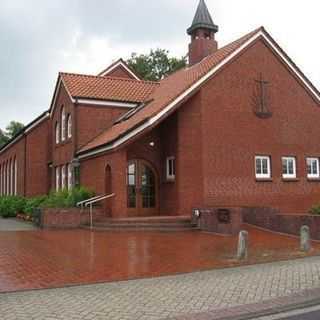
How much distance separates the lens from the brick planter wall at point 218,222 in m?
18.5

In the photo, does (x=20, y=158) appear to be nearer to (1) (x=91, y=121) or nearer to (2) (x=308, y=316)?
(1) (x=91, y=121)

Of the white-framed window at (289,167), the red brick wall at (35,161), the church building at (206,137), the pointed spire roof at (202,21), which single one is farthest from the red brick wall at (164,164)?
the red brick wall at (35,161)

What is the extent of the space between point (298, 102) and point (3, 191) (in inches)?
1192

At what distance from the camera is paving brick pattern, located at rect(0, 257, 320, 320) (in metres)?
7.34

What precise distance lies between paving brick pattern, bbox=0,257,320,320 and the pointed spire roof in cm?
2262

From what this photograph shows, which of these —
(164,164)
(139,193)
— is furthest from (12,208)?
(164,164)

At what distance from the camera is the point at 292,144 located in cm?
2542

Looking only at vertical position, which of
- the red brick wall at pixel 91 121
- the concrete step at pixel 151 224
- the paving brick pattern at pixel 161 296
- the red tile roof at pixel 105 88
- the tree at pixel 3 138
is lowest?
the paving brick pattern at pixel 161 296

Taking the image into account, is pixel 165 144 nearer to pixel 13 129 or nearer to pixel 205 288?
pixel 205 288

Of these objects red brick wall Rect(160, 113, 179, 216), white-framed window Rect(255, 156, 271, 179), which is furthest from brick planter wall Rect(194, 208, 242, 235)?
white-framed window Rect(255, 156, 271, 179)

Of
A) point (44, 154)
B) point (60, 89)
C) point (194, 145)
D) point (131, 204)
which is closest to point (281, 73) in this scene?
point (194, 145)

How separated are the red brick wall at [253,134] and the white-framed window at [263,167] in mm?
263

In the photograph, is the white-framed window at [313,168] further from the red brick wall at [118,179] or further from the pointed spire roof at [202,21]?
the pointed spire roof at [202,21]

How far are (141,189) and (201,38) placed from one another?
37.2ft
